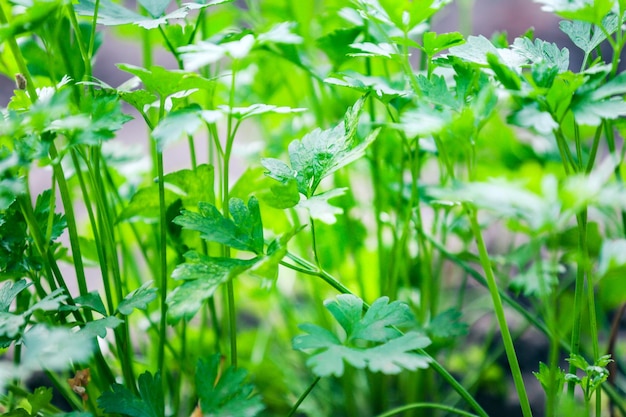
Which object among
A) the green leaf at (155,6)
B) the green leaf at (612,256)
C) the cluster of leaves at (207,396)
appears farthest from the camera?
the green leaf at (155,6)

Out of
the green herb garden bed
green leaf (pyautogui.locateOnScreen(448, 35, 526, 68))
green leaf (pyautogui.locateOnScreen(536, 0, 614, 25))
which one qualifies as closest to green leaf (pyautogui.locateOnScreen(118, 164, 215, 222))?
the green herb garden bed

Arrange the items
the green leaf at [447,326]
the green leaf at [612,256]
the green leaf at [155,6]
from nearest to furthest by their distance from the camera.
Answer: the green leaf at [612,256] < the green leaf at [155,6] < the green leaf at [447,326]

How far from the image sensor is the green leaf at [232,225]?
586 mm

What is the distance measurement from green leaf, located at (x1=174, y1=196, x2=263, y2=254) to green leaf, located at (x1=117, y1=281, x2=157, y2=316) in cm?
9

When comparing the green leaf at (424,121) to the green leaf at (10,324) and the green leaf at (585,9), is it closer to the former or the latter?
the green leaf at (585,9)

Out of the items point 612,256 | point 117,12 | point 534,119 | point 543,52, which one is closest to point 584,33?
point 543,52

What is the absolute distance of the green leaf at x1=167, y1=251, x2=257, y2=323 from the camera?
1.72ft

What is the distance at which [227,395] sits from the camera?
578 mm

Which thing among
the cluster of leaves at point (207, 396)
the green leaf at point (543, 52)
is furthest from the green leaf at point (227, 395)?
the green leaf at point (543, 52)

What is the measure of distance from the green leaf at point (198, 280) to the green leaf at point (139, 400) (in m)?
0.13

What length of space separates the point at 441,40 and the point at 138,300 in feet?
1.43

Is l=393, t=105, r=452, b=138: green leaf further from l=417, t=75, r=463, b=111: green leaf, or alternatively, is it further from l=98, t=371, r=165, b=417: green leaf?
l=98, t=371, r=165, b=417: green leaf

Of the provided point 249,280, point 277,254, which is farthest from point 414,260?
point 277,254

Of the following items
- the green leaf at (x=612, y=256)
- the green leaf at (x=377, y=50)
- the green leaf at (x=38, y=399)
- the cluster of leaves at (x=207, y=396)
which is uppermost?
the green leaf at (x=377, y=50)
